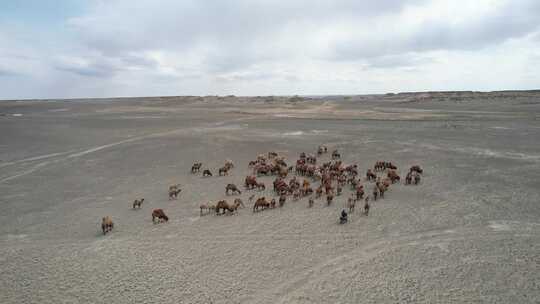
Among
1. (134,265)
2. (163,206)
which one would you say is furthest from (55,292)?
(163,206)

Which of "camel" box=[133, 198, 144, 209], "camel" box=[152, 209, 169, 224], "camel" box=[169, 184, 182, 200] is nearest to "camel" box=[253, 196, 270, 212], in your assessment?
"camel" box=[152, 209, 169, 224]

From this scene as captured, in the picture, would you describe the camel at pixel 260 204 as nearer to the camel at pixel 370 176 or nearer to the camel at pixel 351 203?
the camel at pixel 351 203

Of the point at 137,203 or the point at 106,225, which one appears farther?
the point at 137,203

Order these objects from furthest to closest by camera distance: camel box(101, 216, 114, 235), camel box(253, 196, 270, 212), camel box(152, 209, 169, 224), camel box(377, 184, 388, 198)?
1. camel box(377, 184, 388, 198)
2. camel box(253, 196, 270, 212)
3. camel box(152, 209, 169, 224)
4. camel box(101, 216, 114, 235)

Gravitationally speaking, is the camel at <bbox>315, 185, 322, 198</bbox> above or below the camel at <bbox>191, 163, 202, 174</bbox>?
below

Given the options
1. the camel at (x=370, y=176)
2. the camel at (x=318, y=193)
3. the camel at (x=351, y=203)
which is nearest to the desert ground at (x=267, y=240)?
the camel at (x=351, y=203)

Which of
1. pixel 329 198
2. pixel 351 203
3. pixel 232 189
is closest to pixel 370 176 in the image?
pixel 351 203

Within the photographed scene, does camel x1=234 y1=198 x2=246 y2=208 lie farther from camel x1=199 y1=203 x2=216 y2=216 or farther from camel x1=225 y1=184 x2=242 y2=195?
camel x1=225 y1=184 x2=242 y2=195

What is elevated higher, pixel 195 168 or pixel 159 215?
pixel 195 168

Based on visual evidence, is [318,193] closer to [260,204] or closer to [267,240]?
[260,204]
